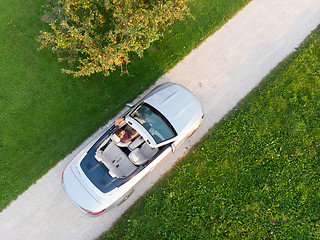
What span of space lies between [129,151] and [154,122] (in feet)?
3.98

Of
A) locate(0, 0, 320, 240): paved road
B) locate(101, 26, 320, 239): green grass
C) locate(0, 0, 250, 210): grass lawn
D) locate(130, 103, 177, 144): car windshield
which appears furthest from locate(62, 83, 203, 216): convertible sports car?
locate(0, 0, 250, 210): grass lawn

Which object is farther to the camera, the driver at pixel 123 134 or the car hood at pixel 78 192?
the driver at pixel 123 134

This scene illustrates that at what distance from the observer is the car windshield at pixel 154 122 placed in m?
6.95

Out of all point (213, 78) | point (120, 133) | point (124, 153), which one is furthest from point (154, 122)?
point (213, 78)

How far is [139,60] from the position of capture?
8812 millimetres

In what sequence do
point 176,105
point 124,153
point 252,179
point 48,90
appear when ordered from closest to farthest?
point 124,153 < point 176,105 < point 252,179 < point 48,90

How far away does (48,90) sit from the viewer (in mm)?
8562

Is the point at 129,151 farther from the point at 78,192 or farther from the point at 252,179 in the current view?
the point at 252,179

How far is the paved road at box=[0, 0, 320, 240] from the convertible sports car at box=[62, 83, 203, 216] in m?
1.04

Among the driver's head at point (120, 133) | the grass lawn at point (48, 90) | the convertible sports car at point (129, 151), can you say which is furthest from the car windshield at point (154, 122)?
the grass lawn at point (48, 90)

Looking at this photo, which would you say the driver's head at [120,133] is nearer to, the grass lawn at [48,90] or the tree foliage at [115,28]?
the grass lawn at [48,90]

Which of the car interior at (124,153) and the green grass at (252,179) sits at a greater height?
the car interior at (124,153)

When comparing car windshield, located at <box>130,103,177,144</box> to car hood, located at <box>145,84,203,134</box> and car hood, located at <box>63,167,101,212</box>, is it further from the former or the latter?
car hood, located at <box>63,167,101,212</box>

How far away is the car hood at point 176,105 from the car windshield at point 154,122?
135 millimetres
